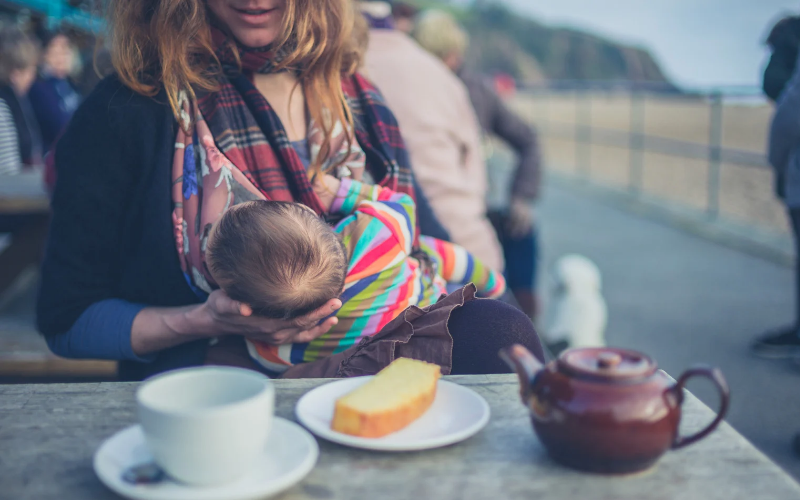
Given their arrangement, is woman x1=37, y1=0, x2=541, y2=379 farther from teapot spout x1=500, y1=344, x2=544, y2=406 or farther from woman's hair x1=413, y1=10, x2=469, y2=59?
woman's hair x1=413, y1=10, x2=469, y2=59

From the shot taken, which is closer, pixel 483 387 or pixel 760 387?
pixel 483 387

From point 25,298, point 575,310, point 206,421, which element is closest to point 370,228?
point 206,421

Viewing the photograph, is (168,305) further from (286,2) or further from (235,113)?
(286,2)

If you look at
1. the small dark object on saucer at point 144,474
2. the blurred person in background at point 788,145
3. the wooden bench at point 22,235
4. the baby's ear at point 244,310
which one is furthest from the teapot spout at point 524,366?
the wooden bench at point 22,235

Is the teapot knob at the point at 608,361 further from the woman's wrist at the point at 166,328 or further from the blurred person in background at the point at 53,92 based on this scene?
the blurred person in background at the point at 53,92

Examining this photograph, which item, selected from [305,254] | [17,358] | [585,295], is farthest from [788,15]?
[17,358]

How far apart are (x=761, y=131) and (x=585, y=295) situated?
3987 millimetres

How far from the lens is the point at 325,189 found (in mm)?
1749

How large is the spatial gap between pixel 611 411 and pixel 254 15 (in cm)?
119

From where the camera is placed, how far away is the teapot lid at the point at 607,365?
2.84 ft

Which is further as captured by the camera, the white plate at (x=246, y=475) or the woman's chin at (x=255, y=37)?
the woman's chin at (x=255, y=37)

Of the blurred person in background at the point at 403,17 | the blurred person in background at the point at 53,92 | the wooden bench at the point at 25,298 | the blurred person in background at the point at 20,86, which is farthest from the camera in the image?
the blurred person in background at the point at 53,92

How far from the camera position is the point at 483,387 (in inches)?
46.3

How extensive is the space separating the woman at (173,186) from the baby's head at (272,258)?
0.04 m
